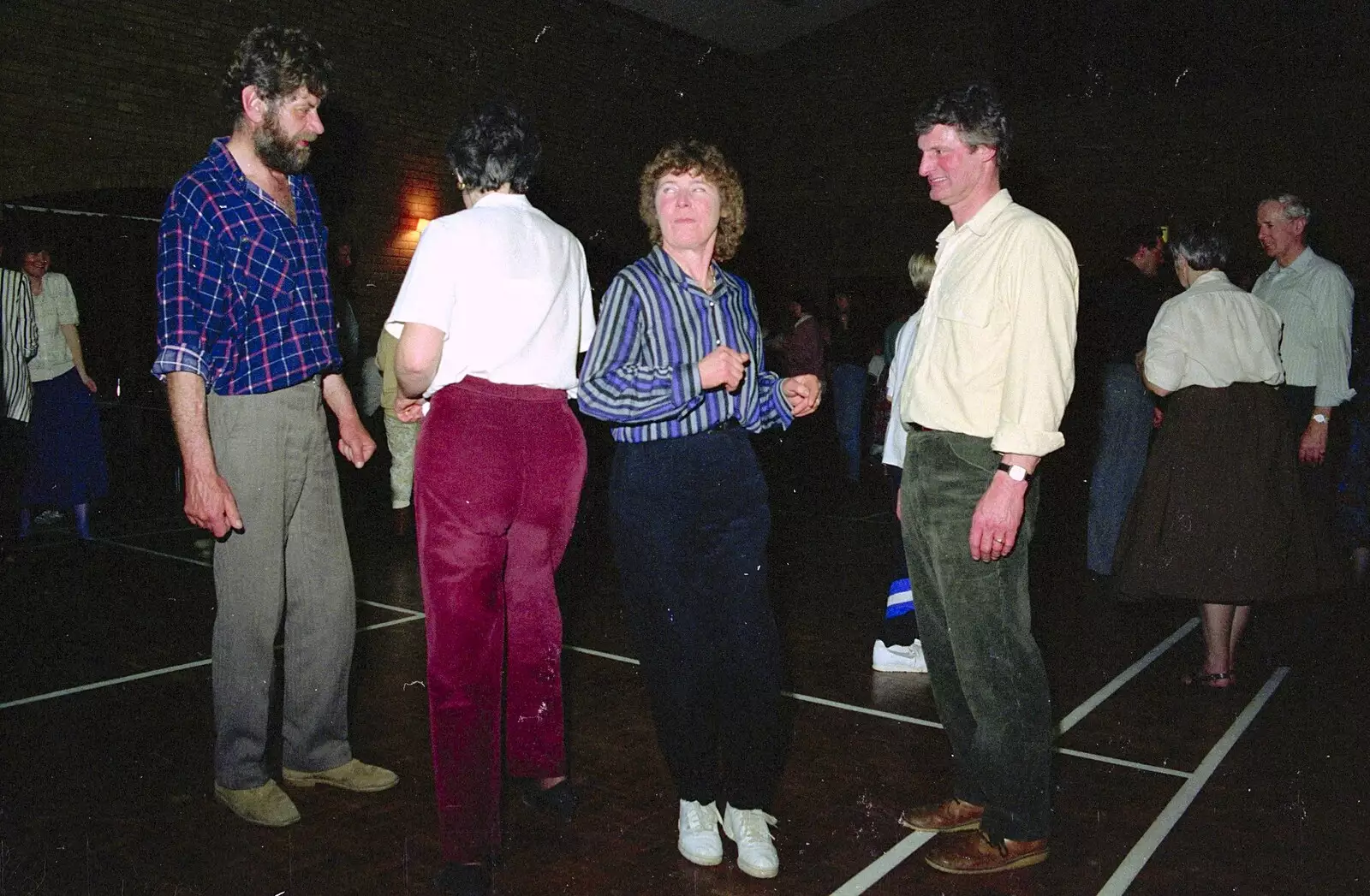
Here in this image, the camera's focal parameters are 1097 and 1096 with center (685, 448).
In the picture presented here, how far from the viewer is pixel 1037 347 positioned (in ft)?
6.86

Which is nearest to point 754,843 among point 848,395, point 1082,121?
point 848,395

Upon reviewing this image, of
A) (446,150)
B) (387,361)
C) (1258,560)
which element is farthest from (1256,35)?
(446,150)

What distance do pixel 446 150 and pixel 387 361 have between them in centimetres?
238

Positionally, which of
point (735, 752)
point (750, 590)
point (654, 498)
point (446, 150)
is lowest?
point (735, 752)

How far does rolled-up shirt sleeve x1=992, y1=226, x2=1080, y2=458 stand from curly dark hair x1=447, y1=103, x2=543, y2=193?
3.31 feet

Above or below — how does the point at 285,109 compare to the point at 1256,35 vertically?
below

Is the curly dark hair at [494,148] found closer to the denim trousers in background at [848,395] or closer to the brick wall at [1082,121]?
the denim trousers in background at [848,395]

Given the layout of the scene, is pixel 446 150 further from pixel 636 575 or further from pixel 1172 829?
pixel 1172 829

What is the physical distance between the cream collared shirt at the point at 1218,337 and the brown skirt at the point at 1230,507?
0.05 m

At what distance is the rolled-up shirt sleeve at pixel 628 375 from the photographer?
2.16 meters

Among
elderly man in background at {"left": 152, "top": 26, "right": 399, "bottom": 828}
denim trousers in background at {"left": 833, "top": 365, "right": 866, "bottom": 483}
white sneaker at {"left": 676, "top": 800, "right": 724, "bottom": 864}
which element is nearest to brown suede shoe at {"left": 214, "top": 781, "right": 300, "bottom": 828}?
elderly man in background at {"left": 152, "top": 26, "right": 399, "bottom": 828}

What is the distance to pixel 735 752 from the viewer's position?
232 cm

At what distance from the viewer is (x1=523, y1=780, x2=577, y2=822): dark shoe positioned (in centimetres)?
261

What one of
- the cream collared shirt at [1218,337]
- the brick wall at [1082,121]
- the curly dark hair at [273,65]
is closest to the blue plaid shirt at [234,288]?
the curly dark hair at [273,65]
